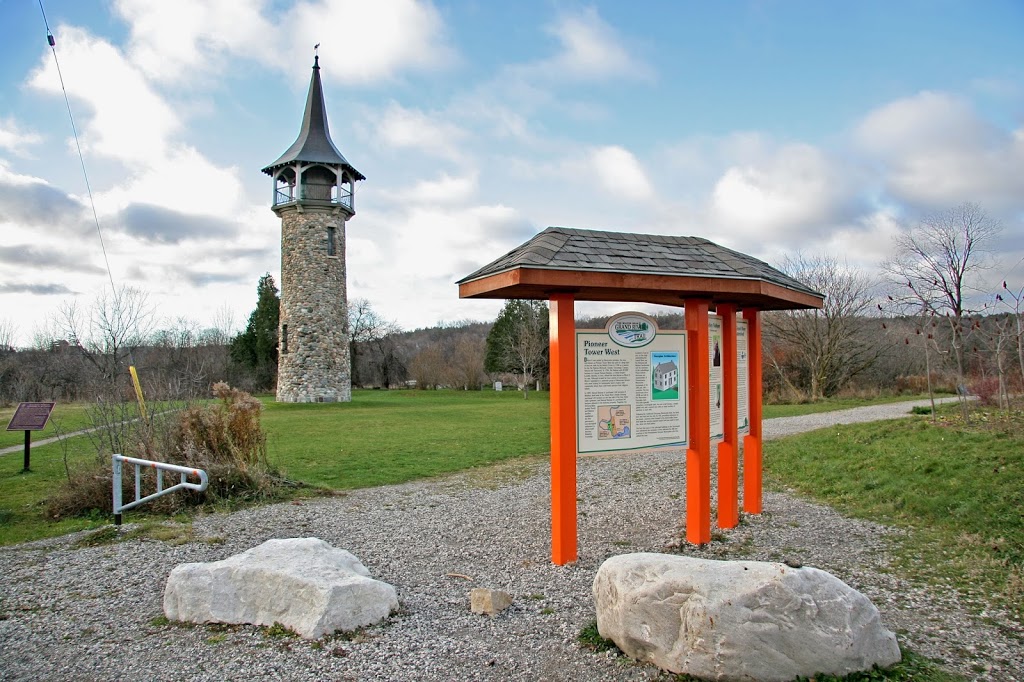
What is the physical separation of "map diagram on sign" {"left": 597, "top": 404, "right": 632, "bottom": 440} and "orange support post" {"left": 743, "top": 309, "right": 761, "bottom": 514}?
192cm

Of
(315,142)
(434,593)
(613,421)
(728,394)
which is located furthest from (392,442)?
(315,142)

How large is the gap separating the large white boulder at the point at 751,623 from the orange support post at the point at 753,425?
348 cm

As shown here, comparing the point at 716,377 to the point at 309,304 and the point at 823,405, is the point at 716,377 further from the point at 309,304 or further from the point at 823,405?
the point at 309,304

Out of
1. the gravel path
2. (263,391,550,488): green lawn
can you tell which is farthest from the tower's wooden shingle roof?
(263,391,550,488): green lawn

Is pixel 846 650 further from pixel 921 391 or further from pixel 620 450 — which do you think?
pixel 921 391

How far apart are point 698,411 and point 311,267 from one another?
88.5 ft

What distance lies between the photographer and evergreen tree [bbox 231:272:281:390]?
44875 millimetres

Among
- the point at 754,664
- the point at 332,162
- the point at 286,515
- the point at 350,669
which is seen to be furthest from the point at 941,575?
the point at 332,162

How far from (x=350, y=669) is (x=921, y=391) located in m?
29.7

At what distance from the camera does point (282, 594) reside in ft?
14.0

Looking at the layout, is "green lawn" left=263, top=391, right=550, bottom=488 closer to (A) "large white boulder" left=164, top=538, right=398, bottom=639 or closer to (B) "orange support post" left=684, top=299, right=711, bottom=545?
(A) "large white boulder" left=164, top=538, right=398, bottom=639

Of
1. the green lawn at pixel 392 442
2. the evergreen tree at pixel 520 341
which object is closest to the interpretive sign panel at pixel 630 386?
the green lawn at pixel 392 442

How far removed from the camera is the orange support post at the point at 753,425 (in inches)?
275

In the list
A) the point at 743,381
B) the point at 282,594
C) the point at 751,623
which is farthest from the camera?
the point at 743,381
